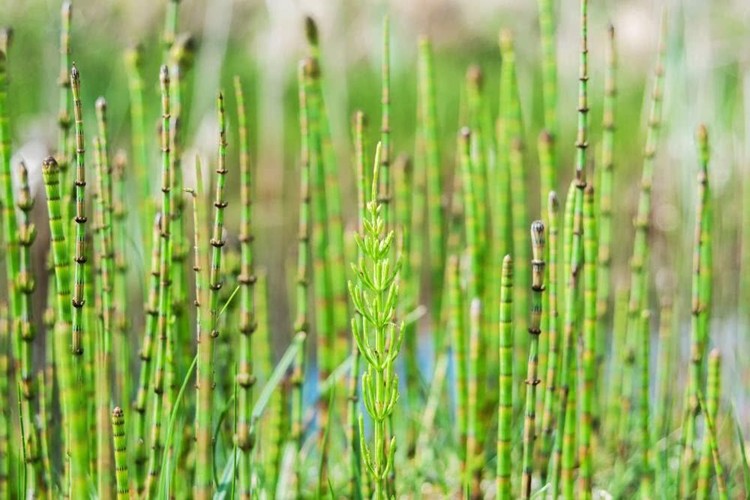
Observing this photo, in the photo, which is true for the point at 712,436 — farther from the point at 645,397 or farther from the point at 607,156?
the point at 607,156

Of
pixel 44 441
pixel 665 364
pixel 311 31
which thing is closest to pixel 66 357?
pixel 44 441

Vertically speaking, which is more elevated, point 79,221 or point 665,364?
point 79,221

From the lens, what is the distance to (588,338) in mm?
1040

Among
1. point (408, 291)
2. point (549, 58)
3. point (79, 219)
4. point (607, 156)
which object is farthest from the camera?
point (408, 291)

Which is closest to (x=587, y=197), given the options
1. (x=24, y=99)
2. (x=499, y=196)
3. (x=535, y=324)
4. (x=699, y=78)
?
(x=535, y=324)

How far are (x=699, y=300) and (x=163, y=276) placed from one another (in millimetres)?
620

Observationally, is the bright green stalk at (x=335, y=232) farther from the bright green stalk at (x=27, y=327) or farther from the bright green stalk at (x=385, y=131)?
the bright green stalk at (x=27, y=327)

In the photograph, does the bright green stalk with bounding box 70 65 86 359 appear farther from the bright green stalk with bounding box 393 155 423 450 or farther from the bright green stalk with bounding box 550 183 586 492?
the bright green stalk with bounding box 393 155 423 450

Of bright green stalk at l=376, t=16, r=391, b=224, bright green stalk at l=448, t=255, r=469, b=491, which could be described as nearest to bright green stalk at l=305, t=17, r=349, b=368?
bright green stalk at l=376, t=16, r=391, b=224

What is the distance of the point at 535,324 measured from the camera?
2.83 feet

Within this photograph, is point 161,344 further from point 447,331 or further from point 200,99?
point 200,99

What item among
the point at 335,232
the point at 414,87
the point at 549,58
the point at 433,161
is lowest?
the point at 335,232

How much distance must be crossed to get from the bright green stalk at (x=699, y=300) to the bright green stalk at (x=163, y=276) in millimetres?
582

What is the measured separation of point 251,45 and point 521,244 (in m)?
4.28
